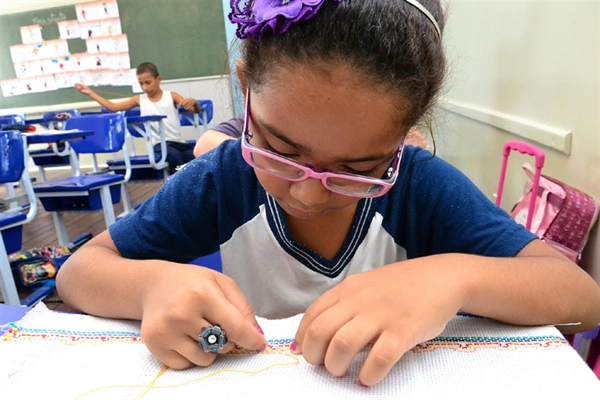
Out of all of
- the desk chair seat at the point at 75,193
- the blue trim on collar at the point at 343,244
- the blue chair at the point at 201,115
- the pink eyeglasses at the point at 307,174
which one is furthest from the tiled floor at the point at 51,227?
the pink eyeglasses at the point at 307,174

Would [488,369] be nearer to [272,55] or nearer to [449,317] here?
[449,317]

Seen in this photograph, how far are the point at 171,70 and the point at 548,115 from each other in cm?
447

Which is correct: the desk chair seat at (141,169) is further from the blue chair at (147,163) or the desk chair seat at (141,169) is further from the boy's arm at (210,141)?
the boy's arm at (210,141)

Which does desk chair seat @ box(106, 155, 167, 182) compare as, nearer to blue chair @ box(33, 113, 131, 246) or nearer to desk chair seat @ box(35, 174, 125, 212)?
blue chair @ box(33, 113, 131, 246)

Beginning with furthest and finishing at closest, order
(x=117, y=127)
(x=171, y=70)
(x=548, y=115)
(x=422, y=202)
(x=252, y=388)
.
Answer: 1. (x=171, y=70)
2. (x=117, y=127)
3. (x=548, y=115)
4. (x=422, y=202)
5. (x=252, y=388)

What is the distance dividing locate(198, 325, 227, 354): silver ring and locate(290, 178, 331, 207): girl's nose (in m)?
0.18

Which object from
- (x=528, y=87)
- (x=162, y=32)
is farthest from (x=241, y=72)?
(x=162, y=32)

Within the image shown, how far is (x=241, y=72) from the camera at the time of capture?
0.58 metres

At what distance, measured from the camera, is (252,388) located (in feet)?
1.33

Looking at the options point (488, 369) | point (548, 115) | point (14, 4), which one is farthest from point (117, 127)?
point (14, 4)

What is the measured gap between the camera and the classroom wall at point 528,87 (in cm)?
114

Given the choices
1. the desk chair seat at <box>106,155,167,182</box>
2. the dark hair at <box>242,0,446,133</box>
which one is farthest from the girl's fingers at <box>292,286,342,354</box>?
the desk chair seat at <box>106,155,167,182</box>

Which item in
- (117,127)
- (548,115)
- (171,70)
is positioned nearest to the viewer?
(548,115)

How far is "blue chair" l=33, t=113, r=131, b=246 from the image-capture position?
2373 millimetres
